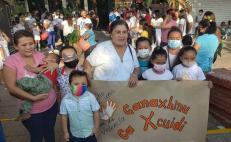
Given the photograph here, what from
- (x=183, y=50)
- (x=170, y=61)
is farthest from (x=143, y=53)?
(x=183, y=50)

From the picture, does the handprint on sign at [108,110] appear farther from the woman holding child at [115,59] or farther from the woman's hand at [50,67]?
the woman's hand at [50,67]

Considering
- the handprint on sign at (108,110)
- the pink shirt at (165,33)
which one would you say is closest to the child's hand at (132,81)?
the handprint on sign at (108,110)

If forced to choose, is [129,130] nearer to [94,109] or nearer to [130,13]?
[94,109]

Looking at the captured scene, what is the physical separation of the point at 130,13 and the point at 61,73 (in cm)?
1304

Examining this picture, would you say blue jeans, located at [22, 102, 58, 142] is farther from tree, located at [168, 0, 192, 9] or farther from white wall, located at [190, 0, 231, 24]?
white wall, located at [190, 0, 231, 24]

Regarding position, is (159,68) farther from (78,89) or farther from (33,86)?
(33,86)

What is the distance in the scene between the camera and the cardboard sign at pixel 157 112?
373 centimetres

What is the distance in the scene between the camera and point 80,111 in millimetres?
3188

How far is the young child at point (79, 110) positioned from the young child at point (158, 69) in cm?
108

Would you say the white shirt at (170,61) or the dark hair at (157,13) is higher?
the dark hair at (157,13)

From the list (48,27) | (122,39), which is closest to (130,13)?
(48,27)

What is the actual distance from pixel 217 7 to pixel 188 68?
15.4 m

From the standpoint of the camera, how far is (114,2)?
2188 cm

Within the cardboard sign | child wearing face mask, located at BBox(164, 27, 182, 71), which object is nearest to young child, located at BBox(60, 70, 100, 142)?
the cardboard sign
